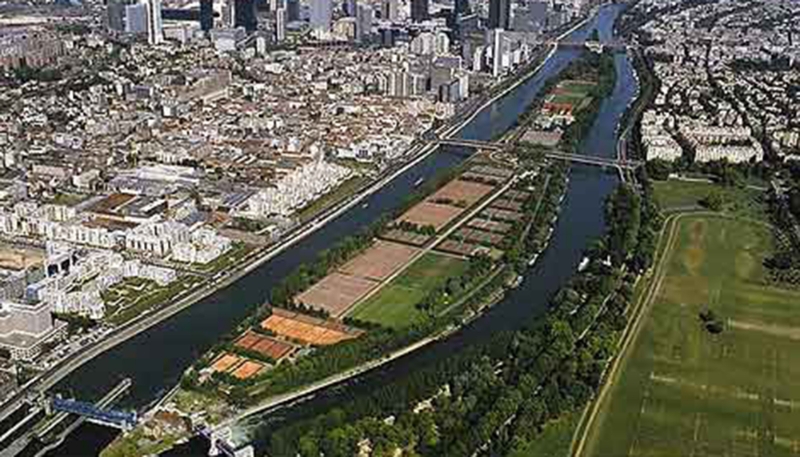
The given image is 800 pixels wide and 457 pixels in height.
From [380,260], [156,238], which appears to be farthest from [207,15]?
[380,260]

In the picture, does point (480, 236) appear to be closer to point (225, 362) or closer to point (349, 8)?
point (225, 362)

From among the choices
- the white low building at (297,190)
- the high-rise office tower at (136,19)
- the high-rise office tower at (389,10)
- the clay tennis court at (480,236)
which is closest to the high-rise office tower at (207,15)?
the high-rise office tower at (136,19)

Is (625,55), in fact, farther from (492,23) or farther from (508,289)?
(508,289)

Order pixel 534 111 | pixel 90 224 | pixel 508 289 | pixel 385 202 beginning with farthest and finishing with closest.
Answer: pixel 534 111
pixel 385 202
pixel 90 224
pixel 508 289

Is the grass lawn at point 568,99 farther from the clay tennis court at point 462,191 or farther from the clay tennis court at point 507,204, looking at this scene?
the clay tennis court at point 507,204

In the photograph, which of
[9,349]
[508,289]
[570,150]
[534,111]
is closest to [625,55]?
[534,111]

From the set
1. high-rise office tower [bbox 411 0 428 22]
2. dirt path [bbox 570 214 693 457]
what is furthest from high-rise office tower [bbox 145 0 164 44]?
dirt path [bbox 570 214 693 457]
